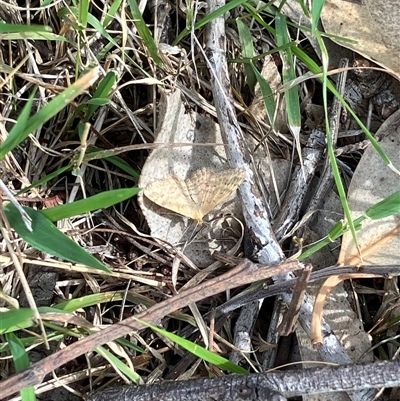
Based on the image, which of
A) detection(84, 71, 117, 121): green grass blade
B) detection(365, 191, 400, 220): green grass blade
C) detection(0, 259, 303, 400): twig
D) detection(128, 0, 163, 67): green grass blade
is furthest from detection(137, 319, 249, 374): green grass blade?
detection(128, 0, 163, 67): green grass blade

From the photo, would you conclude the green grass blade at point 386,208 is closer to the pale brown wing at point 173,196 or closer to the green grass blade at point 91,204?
the pale brown wing at point 173,196

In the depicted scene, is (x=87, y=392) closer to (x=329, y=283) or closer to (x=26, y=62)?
(x=329, y=283)

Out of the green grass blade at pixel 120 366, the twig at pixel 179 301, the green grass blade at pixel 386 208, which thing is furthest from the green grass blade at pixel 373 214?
the green grass blade at pixel 120 366

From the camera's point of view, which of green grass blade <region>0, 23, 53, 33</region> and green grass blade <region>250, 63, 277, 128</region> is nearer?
green grass blade <region>0, 23, 53, 33</region>

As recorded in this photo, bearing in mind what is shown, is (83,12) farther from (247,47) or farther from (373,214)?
(373,214)

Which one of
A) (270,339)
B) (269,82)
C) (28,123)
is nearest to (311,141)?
(269,82)

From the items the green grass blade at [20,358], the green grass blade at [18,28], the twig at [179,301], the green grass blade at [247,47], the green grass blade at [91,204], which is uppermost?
the green grass blade at [18,28]

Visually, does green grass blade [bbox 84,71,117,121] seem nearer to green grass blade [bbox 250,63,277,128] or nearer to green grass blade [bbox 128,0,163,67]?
green grass blade [bbox 128,0,163,67]
